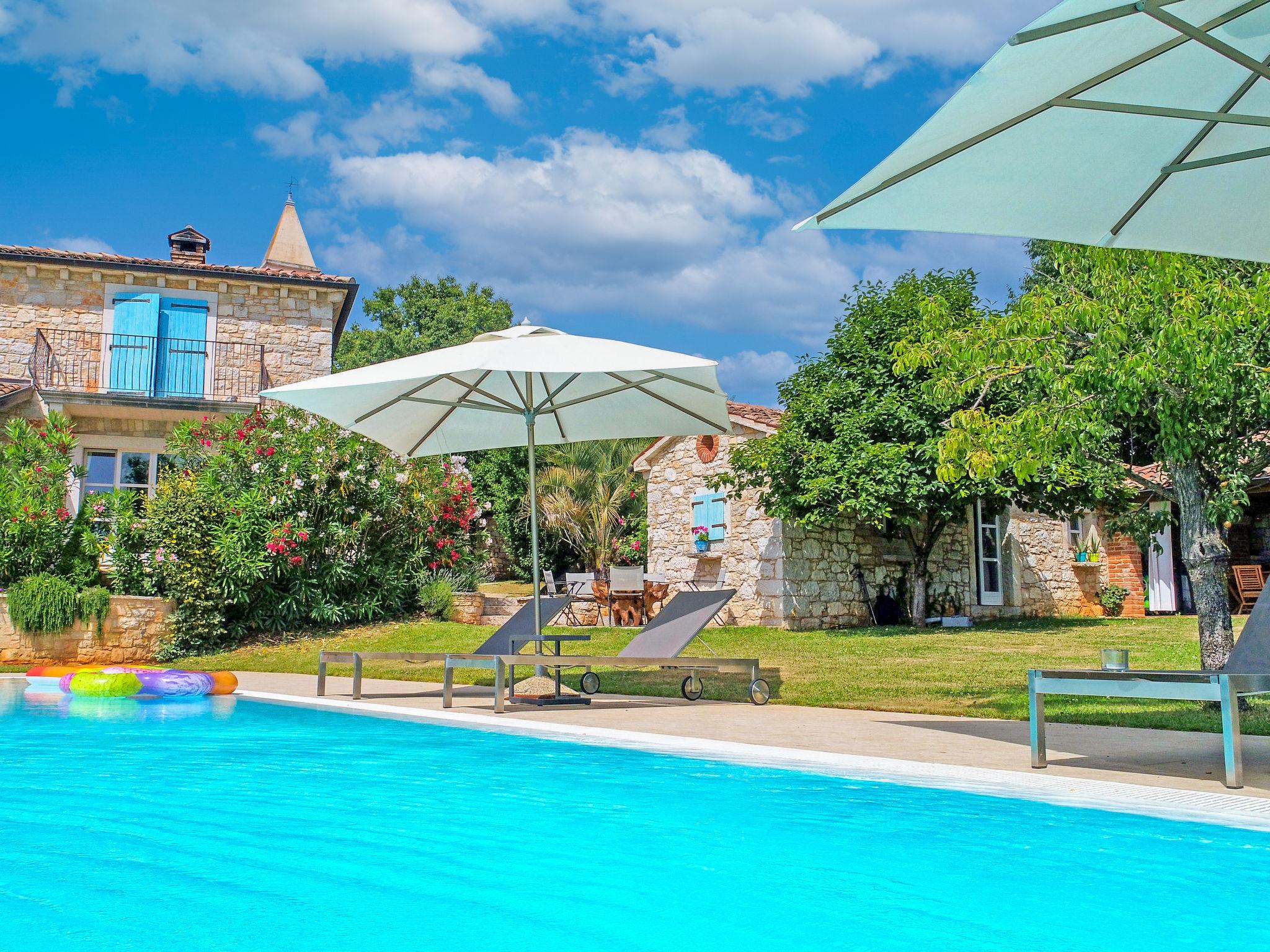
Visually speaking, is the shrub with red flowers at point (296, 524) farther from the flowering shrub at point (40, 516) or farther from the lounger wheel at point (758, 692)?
the lounger wheel at point (758, 692)

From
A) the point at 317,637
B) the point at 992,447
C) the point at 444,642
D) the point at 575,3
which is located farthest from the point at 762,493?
the point at 575,3

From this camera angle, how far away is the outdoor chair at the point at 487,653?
8.40m

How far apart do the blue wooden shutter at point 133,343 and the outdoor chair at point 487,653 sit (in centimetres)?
1271

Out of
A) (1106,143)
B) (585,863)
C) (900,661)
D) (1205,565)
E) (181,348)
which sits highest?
(181,348)

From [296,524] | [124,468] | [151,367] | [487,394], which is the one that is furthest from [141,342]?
[487,394]

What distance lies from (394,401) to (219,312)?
13.1 metres

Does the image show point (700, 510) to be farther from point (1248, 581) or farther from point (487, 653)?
point (487, 653)

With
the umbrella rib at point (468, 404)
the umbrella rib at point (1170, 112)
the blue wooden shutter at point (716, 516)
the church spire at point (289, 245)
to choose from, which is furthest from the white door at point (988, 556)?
the church spire at point (289, 245)

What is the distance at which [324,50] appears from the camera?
3189 centimetres

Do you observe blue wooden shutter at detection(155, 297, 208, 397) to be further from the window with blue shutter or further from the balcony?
the window with blue shutter

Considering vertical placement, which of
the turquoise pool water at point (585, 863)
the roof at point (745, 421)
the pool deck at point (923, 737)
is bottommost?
the turquoise pool water at point (585, 863)

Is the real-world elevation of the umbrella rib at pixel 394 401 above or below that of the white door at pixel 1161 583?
above

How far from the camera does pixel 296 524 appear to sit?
48.6 ft

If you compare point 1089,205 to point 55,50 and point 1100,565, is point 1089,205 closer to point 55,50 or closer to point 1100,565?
point 1100,565
